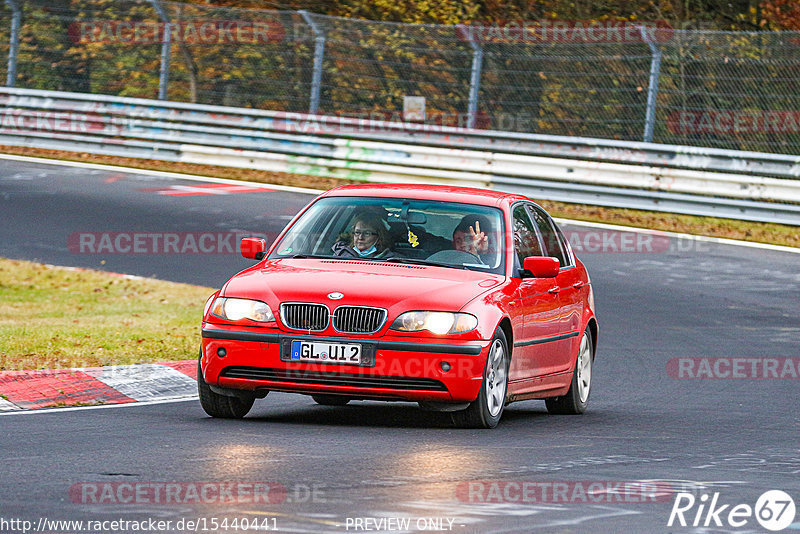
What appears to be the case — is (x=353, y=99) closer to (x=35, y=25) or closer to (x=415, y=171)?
(x=415, y=171)

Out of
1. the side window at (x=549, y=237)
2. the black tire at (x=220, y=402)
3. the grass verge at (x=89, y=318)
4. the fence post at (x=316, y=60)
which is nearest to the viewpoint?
the black tire at (x=220, y=402)

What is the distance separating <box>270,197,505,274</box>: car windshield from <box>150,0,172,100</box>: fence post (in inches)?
691

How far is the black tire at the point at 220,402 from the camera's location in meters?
9.34

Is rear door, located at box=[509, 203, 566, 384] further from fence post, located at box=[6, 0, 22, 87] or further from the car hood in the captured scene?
fence post, located at box=[6, 0, 22, 87]

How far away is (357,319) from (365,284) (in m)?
0.26

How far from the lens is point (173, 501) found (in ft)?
21.2

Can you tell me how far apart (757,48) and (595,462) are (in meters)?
15.8

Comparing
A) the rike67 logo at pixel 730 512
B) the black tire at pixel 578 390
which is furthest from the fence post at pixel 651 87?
the rike67 logo at pixel 730 512

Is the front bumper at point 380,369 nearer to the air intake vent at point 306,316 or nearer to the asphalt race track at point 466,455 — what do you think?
the air intake vent at point 306,316

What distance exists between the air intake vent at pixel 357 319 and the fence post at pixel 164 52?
62.4ft

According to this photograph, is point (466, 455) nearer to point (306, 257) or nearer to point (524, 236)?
point (306, 257)

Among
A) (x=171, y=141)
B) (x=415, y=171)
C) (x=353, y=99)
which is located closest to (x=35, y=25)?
(x=171, y=141)

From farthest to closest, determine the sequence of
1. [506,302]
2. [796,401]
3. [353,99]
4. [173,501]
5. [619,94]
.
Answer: [353,99]
[619,94]
[796,401]
[506,302]
[173,501]

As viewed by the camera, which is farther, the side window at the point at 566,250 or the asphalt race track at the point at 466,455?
the side window at the point at 566,250
